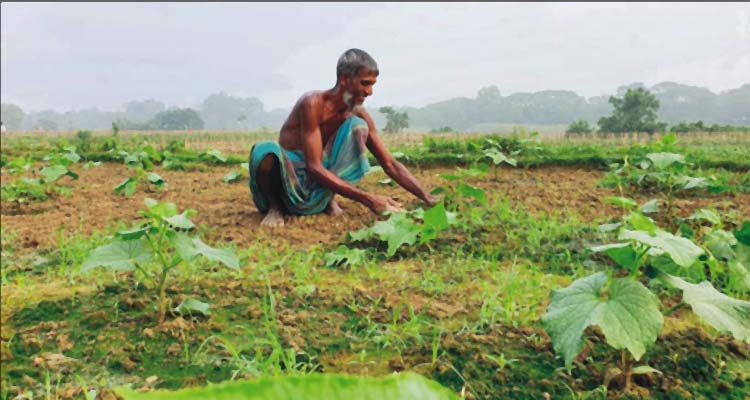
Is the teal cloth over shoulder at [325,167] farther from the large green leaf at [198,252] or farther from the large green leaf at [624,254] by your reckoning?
the large green leaf at [624,254]

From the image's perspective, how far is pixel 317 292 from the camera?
2.23 metres

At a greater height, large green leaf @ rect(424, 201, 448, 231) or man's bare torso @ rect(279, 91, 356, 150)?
man's bare torso @ rect(279, 91, 356, 150)

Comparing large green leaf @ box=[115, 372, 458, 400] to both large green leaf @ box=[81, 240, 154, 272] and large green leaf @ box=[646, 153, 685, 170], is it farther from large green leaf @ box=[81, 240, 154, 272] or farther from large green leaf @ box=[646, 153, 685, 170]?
large green leaf @ box=[646, 153, 685, 170]

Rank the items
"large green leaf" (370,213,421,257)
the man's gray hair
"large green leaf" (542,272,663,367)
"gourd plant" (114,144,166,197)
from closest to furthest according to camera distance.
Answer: "large green leaf" (542,272,663,367)
"large green leaf" (370,213,421,257)
the man's gray hair
"gourd plant" (114,144,166,197)

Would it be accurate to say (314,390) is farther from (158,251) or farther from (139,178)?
(139,178)

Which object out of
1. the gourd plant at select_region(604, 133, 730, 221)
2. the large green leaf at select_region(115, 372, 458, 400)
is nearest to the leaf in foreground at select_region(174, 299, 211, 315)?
the large green leaf at select_region(115, 372, 458, 400)

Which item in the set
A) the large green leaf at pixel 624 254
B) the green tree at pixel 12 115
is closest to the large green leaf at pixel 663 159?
the large green leaf at pixel 624 254

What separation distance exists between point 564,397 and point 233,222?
2782mm

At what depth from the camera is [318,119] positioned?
11.9 ft

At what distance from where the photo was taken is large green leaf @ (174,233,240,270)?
1845 millimetres

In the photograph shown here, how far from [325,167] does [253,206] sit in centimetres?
85

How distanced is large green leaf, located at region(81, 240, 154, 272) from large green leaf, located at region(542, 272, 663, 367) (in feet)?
4.19

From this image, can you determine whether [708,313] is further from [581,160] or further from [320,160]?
[581,160]

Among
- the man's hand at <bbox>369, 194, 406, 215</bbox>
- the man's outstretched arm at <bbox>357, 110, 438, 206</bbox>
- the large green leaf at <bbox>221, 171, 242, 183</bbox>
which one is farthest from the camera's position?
the large green leaf at <bbox>221, 171, 242, 183</bbox>
